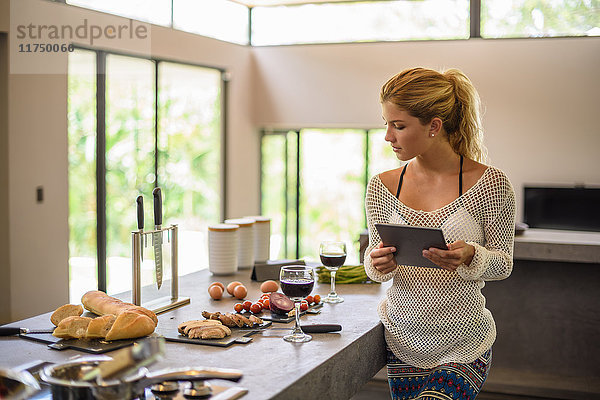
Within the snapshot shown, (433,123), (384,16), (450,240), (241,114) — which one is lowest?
(450,240)

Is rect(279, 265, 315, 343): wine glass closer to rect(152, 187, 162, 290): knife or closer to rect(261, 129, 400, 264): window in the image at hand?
rect(152, 187, 162, 290): knife

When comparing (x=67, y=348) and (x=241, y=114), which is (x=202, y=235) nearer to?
(x=241, y=114)

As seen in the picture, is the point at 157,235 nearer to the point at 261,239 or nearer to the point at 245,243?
the point at 245,243

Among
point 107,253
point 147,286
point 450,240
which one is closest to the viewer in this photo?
point 450,240

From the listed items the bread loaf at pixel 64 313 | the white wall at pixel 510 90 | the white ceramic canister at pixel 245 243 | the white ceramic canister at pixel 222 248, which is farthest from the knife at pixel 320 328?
the white wall at pixel 510 90

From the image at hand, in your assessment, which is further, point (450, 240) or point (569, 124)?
point (569, 124)

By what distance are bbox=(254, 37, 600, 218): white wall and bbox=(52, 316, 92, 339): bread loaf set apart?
578cm

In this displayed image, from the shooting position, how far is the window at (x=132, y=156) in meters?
5.63

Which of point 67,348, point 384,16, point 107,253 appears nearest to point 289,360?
point 67,348

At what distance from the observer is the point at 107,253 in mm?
5883

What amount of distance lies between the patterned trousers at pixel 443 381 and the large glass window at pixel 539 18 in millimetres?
5632

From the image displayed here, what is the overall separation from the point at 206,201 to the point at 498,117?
10.5 feet

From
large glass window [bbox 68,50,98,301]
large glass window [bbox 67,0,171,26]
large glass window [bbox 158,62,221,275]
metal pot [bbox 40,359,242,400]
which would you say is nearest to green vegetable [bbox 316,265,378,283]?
metal pot [bbox 40,359,242,400]

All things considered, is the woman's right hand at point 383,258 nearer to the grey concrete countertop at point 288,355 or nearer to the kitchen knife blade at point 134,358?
the grey concrete countertop at point 288,355
